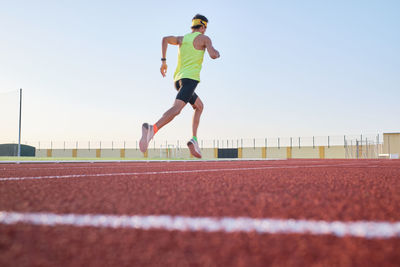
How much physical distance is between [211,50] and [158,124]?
1.07 meters

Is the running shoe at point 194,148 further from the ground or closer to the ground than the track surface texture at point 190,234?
further from the ground

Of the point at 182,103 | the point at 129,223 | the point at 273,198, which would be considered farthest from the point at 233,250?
the point at 182,103

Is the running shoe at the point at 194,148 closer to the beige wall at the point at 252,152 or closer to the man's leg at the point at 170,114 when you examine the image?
the man's leg at the point at 170,114

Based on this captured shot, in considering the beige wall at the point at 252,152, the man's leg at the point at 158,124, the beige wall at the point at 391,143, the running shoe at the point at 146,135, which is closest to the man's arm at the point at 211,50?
the man's leg at the point at 158,124

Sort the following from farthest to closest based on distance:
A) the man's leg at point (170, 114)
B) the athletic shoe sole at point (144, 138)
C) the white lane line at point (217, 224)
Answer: the man's leg at point (170, 114) < the athletic shoe sole at point (144, 138) < the white lane line at point (217, 224)

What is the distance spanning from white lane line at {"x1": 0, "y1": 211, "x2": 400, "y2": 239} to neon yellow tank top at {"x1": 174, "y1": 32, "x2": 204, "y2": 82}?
10.8 ft

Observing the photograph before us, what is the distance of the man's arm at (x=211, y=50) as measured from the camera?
390cm

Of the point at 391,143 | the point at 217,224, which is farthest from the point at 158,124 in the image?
the point at 391,143

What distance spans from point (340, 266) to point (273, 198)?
777mm

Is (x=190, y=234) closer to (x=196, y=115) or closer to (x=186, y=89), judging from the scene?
(x=186, y=89)

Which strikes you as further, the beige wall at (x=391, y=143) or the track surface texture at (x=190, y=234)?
the beige wall at (x=391, y=143)

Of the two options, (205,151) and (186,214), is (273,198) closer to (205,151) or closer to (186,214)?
(186,214)

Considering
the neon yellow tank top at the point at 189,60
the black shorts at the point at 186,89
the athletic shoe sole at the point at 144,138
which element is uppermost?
the neon yellow tank top at the point at 189,60

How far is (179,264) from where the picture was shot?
0.60 metres
